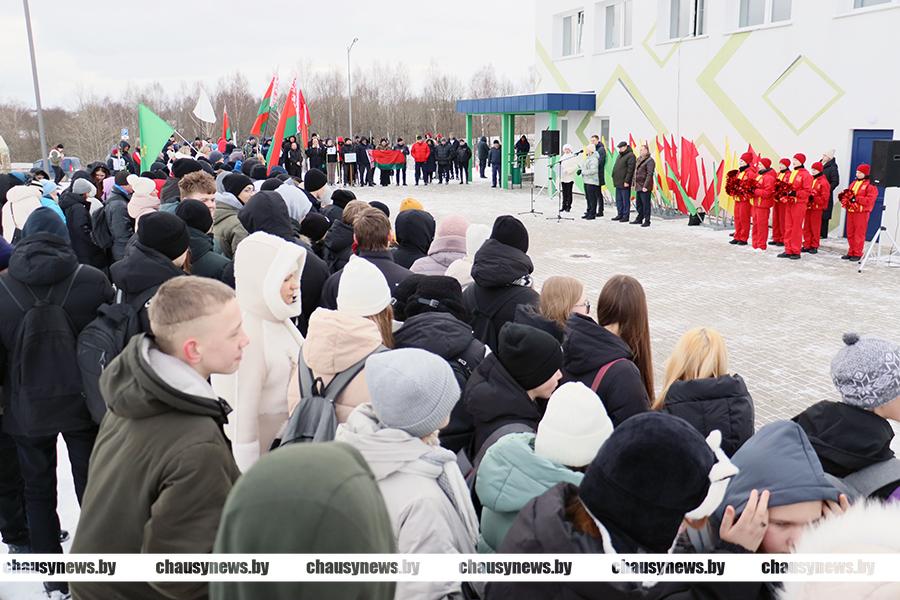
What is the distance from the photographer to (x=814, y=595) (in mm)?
1281

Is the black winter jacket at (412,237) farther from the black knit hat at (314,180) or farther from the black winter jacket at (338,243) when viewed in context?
the black knit hat at (314,180)

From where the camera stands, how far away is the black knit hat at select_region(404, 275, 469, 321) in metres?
4.11

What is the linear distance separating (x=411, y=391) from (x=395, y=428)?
0.43ft

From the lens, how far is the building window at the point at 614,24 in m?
22.0

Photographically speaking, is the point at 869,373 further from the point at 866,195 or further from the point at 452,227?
the point at 866,195

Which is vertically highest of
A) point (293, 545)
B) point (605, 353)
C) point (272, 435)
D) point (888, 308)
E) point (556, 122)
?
point (556, 122)

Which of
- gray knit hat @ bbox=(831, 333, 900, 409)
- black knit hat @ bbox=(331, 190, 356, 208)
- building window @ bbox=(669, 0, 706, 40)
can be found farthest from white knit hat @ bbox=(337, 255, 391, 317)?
building window @ bbox=(669, 0, 706, 40)

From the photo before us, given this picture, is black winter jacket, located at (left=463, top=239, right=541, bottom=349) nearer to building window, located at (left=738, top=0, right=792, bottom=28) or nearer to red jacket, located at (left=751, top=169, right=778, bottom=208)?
red jacket, located at (left=751, top=169, right=778, bottom=208)

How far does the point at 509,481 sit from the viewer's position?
7.36ft

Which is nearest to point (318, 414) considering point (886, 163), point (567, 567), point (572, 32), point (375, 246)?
point (567, 567)

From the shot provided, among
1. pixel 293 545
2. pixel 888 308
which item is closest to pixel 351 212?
pixel 293 545

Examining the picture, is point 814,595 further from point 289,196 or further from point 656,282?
point 656,282

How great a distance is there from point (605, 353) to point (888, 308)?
307 inches

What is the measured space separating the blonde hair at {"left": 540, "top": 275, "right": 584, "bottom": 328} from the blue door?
1171cm
